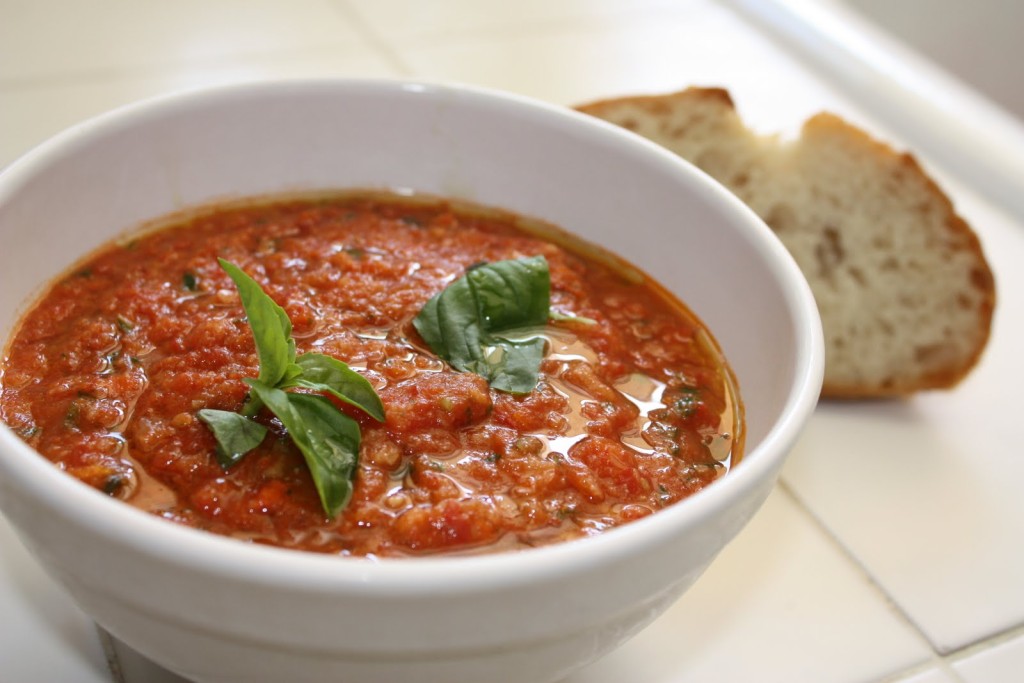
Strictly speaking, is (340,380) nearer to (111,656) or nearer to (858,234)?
(111,656)

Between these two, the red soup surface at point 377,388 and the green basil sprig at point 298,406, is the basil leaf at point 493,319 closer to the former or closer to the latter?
the red soup surface at point 377,388

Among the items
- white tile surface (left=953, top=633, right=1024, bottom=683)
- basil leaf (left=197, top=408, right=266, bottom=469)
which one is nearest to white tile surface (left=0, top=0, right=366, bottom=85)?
basil leaf (left=197, top=408, right=266, bottom=469)

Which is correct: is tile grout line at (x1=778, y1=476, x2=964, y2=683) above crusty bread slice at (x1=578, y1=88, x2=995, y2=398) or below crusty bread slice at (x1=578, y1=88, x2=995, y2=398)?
below

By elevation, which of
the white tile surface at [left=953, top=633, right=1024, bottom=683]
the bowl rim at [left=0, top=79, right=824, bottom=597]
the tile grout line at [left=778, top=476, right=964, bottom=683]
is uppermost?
the bowl rim at [left=0, top=79, right=824, bottom=597]

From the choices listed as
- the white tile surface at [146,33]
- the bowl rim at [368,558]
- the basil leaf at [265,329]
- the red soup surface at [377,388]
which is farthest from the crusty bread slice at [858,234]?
the white tile surface at [146,33]

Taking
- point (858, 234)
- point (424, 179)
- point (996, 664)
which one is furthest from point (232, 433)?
point (858, 234)

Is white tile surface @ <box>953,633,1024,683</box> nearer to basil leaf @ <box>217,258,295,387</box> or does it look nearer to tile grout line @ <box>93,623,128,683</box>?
basil leaf @ <box>217,258,295,387</box>

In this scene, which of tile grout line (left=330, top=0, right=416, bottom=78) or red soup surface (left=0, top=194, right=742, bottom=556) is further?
tile grout line (left=330, top=0, right=416, bottom=78)
